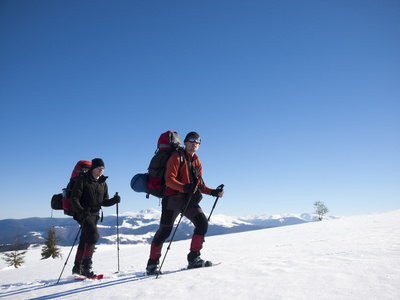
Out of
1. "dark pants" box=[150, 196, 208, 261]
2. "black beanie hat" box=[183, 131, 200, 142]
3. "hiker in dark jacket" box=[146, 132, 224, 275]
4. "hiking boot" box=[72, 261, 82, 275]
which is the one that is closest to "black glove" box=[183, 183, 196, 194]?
"hiker in dark jacket" box=[146, 132, 224, 275]

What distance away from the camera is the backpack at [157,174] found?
4535 millimetres

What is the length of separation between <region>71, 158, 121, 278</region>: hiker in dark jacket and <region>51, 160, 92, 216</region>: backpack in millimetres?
325

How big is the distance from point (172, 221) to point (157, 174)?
952mm

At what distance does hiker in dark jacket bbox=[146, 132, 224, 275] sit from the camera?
4324 millimetres

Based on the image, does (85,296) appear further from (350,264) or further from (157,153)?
(350,264)

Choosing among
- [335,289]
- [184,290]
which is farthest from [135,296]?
[335,289]

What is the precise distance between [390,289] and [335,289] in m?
0.49

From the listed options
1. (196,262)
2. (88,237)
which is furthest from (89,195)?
(196,262)

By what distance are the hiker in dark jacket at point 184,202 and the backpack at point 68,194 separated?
8.57ft

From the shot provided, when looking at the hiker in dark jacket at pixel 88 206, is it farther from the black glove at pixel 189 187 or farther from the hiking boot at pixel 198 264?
the black glove at pixel 189 187

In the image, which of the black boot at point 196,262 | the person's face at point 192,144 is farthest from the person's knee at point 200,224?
the person's face at point 192,144

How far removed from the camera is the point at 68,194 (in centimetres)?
570

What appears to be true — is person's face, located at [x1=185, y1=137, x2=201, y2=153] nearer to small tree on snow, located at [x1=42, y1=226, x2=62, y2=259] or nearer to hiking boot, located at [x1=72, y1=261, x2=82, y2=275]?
hiking boot, located at [x1=72, y1=261, x2=82, y2=275]

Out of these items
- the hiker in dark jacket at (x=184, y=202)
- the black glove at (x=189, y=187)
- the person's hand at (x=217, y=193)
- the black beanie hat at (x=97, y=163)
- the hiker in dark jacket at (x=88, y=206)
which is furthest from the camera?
the black beanie hat at (x=97, y=163)
